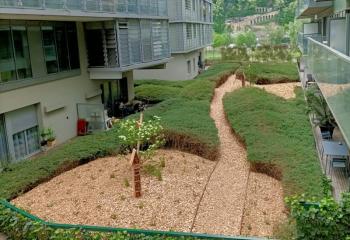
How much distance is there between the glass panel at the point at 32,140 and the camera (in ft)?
53.1

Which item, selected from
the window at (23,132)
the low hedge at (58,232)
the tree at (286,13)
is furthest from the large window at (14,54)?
the tree at (286,13)

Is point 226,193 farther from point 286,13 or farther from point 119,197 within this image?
point 286,13

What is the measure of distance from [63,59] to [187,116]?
615 centimetres

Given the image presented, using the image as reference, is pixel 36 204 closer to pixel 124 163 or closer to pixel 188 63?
pixel 124 163

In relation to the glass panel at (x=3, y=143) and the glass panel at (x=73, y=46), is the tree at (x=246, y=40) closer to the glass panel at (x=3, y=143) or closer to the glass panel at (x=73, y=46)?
the glass panel at (x=73, y=46)

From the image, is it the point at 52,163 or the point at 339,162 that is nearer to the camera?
the point at 339,162

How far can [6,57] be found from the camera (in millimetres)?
14805

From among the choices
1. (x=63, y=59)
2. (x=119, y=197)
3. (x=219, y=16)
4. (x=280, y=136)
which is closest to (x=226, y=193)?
(x=119, y=197)

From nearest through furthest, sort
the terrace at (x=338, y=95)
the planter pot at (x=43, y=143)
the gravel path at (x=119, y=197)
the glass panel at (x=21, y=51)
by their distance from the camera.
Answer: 1. the terrace at (x=338, y=95)
2. the gravel path at (x=119, y=197)
3. the glass panel at (x=21, y=51)
4. the planter pot at (x=43, y=143)

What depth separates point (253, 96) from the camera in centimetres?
2095

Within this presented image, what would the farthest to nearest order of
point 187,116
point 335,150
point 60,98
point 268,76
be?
point 268,76 < point 60,98 < point 187,116 < point 335,150

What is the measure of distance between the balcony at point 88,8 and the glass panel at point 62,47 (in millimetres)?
2125

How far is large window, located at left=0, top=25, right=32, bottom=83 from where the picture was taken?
47.9ft

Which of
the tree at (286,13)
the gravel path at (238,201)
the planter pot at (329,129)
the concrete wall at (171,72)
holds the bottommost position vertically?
the gravel path at (238,201)
